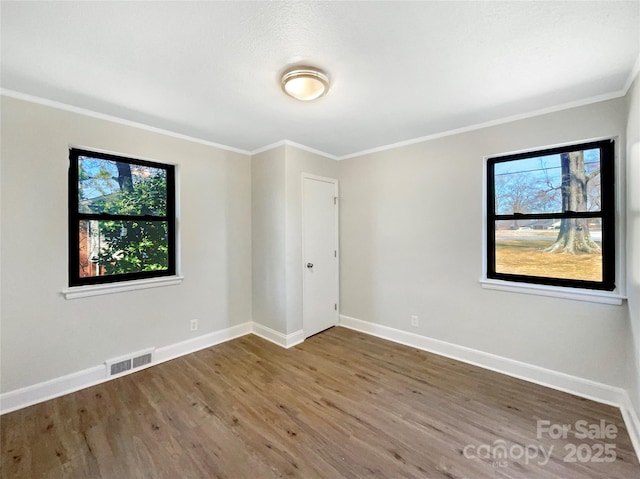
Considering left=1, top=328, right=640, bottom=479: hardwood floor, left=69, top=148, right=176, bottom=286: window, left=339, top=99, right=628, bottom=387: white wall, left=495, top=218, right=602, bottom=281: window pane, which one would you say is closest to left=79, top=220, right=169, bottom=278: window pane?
left=69, top=148, right=176, bottom=286: window

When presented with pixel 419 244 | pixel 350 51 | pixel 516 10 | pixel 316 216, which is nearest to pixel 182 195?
pixel 316 216

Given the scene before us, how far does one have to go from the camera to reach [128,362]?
2.70 m

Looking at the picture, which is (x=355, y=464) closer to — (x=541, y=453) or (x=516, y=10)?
(x=541, y=453)

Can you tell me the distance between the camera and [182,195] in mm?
3096

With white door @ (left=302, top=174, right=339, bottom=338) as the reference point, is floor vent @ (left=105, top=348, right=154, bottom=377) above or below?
below

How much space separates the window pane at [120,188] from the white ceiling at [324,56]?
1.70 ft

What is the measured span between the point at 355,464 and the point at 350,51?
2.50m

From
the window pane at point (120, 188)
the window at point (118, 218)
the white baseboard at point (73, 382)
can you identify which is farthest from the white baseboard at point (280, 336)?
the window pane at point (120, 188)

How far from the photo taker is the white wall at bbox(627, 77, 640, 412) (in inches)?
71.3

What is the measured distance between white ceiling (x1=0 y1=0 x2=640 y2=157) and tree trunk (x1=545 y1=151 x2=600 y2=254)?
0.52m

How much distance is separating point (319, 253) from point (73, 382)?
2.75 metres

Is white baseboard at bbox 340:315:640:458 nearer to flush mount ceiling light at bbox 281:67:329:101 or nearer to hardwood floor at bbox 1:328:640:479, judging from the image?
hardwood floor at bbox 1:328:640:479

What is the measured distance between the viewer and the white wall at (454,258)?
2293mm

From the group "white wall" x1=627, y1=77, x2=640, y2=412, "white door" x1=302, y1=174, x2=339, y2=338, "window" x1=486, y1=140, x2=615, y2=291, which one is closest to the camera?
"white wall" x1=627, y1=77, x2=640, y2=412
